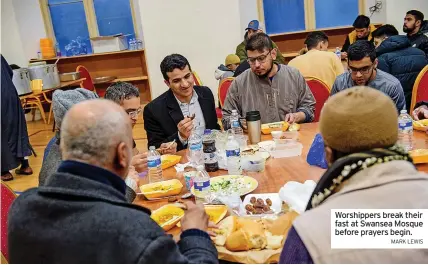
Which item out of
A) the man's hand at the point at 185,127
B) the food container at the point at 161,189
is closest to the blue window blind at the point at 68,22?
the man's hand at the point at 185,127

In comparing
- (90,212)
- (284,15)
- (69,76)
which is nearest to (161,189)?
(90,212)

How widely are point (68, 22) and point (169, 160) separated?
6978mm

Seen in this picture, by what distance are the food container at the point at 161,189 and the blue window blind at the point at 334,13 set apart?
22.3ft

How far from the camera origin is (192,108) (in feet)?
9.81

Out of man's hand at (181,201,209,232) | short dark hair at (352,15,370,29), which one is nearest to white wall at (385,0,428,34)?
short dark hair at (352,15,370,29)

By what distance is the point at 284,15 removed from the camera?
7957mm

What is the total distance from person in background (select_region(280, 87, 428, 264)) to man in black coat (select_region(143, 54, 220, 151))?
1706 mm

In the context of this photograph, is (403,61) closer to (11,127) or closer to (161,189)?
(161,189)

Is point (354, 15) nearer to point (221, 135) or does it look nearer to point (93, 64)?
point (93, 64)

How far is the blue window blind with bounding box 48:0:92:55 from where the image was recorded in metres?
8.16

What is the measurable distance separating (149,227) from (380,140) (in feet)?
2.13

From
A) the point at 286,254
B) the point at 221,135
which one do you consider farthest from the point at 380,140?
the point at 221,135

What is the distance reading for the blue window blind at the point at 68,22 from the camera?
8.16m

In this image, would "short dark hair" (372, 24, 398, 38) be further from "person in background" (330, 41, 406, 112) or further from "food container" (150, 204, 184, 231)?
"food container" (150, 204, 184, 231)
